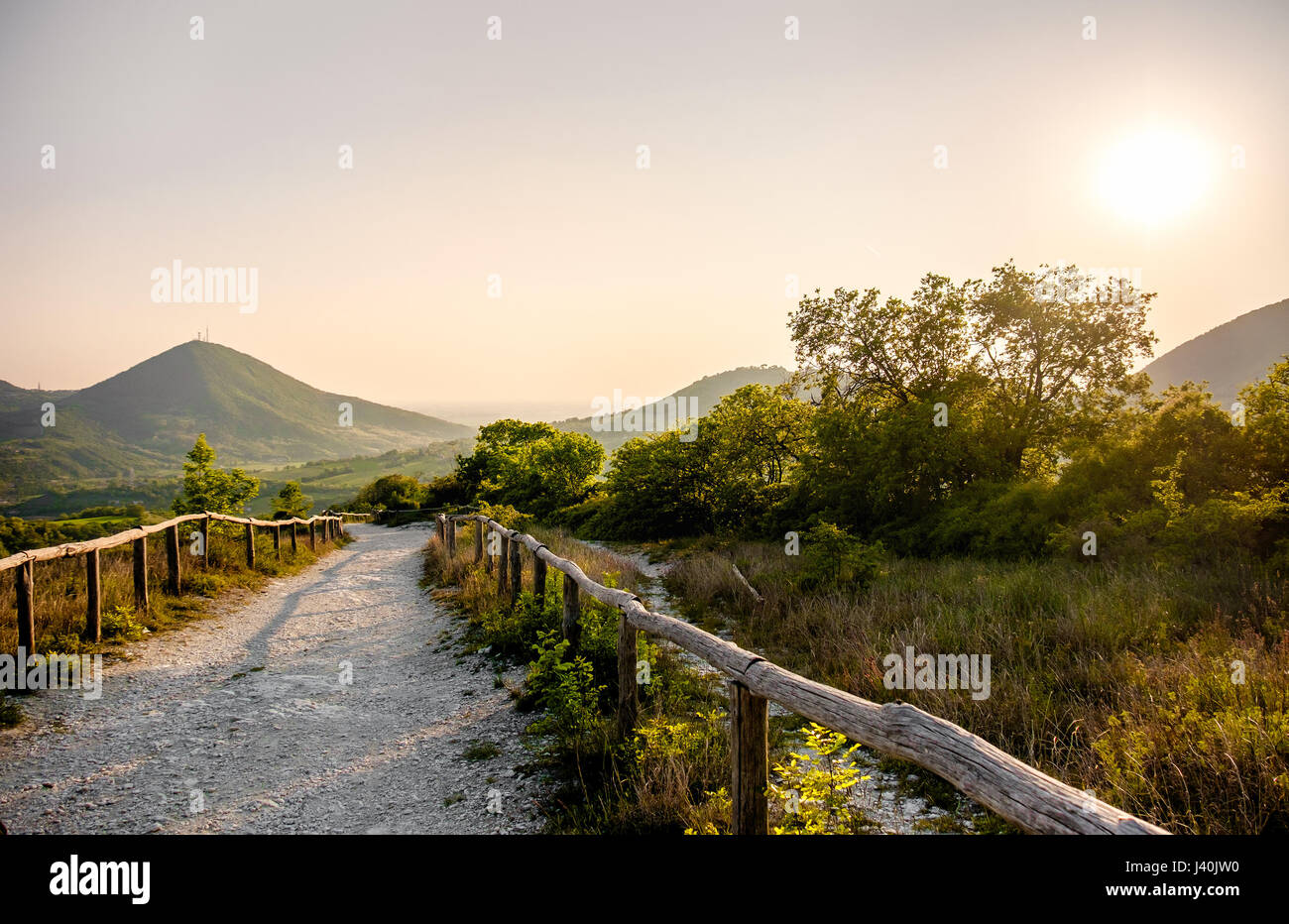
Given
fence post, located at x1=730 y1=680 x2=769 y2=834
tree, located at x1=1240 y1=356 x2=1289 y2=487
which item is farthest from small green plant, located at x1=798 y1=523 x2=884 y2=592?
fence post, located at x1=730 y1=680 x2=769 y2=834

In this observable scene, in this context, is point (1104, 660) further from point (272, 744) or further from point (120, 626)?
point (120, 626)

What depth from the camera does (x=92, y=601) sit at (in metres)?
7.39

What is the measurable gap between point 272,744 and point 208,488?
23489mm

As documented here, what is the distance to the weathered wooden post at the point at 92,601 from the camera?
729 cm

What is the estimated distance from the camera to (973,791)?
2178 mm

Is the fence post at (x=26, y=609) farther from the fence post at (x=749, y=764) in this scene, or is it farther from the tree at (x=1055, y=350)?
the tree at (x=1055, y=350)

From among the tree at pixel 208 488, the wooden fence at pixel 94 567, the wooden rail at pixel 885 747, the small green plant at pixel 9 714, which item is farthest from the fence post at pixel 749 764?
the tree at pixel 208 488

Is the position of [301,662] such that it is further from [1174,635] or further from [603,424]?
[603,424]

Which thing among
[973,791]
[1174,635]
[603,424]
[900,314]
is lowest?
[1174,635]

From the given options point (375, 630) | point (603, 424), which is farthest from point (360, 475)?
point (375, 630)

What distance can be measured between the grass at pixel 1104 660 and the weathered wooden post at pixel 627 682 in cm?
260

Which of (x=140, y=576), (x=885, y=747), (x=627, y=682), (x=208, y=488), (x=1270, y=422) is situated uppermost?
(x=1270, y=422)

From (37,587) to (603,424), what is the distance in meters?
18.4

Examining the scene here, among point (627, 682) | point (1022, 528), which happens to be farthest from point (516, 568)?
point (1022, 528)
